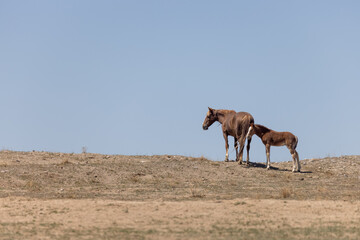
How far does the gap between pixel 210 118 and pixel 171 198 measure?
44.6 ft

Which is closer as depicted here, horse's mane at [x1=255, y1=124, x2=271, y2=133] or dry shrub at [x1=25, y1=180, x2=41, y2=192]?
dry shrub at [x1=25, y1=180, x2=41, y2=192]

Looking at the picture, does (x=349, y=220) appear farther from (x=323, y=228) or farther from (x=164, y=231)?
(x=164, y=231)

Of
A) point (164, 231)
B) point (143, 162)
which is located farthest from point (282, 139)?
point (164, 231)

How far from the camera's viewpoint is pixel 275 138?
31.2m

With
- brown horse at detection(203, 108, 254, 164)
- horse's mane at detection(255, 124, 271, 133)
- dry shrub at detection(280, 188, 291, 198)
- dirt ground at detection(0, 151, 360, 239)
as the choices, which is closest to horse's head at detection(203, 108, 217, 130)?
brown horse at detection(203, 108, 254, 164)

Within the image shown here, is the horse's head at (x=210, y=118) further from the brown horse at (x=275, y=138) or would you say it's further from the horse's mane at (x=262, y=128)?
the horse's mane at (x=262, y=128)

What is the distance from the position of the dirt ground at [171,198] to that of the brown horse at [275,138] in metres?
1.15

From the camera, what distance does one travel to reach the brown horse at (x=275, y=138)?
3105 cm

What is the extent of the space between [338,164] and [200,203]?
1667 centimetres

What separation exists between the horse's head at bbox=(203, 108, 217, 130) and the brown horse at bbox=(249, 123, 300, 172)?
3.84 meters

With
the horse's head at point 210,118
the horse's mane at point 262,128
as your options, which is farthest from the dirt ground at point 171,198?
the horse's head at point 210,118

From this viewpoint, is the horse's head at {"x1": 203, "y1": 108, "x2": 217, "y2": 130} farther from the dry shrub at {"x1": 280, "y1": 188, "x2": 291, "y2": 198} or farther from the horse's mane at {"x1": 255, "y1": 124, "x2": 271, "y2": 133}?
the dry shrub at {"x1": 280, "y1": 188, "x2": 291, "y2": 198}

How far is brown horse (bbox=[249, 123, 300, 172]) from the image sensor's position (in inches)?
1222

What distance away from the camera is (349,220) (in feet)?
58.5
